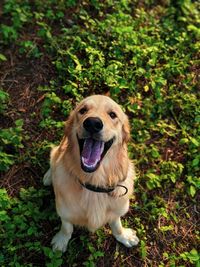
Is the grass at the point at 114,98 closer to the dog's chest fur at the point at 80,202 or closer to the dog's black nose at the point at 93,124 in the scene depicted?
the dog's chest fur at the point at 80,202

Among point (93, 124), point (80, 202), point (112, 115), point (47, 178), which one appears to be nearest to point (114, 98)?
point (47, 178)

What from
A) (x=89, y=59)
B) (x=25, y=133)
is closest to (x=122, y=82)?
(x=89, y=59)

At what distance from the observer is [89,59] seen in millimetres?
5227

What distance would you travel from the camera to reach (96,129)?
10.8 feet

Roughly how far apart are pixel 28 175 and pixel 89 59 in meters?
1.63

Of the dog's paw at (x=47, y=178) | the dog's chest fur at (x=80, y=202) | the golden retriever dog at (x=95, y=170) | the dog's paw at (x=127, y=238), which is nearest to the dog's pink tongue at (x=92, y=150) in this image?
Answer: the golden retriever dog at (x=95, y=170)

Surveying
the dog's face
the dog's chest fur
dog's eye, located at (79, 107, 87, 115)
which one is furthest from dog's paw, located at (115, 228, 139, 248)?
dog's eye, located at (79, 107, 87, 115)

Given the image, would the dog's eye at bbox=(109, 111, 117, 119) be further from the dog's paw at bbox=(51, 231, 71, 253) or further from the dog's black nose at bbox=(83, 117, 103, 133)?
the dog's paw at bbox=(51, 231, 71, 253)

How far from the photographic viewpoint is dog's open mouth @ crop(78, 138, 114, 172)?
3436 millimetres

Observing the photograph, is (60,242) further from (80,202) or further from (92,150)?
(92,150)

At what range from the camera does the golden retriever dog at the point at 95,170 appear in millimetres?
3486

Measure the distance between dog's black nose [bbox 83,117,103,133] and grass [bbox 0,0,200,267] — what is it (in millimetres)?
1376

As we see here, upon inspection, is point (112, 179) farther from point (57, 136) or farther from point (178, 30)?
point (178, 30)

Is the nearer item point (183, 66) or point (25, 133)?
point (25, 133)
